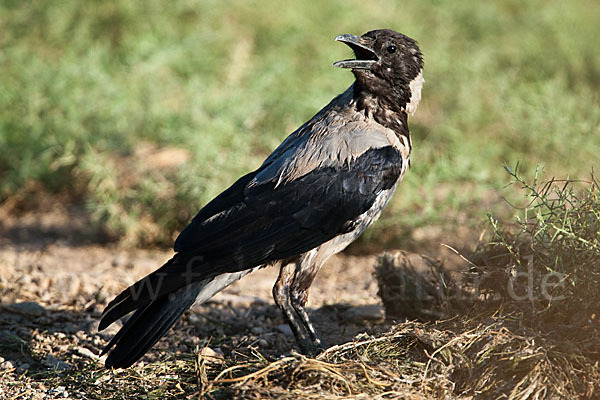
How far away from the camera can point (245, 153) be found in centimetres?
588

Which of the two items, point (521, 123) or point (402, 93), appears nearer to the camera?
point (402, 93)

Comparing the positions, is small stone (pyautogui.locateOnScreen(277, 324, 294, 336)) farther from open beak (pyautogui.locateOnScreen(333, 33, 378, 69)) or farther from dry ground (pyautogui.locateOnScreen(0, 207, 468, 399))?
open beak (pyautogui.locateOnScreen(333, 33, 378, 69))

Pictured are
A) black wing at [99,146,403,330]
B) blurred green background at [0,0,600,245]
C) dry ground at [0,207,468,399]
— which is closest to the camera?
black wing at [99,146,403,330]

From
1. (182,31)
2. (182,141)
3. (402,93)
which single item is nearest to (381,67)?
(402,93)

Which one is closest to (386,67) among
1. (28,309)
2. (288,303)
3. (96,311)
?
(288,303)

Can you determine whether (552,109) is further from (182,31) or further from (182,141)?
(182,31)

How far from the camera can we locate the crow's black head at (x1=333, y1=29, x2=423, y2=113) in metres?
4.21

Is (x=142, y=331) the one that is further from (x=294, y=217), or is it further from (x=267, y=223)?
(x=294, y=217)

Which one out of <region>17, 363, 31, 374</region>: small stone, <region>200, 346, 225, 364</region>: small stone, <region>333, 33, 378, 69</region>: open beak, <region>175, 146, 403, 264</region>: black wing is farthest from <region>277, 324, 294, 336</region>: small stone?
<region>333, 33, 378, 69</region>: open beak

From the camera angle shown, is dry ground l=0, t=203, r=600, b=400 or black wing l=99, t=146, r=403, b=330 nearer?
dry ground l=0, t=203, r=600, b=400

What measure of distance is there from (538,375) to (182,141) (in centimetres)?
370

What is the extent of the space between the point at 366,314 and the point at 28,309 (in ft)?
6.58

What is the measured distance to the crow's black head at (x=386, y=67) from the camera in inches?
166

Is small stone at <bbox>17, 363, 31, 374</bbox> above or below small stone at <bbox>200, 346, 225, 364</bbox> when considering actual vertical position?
above
